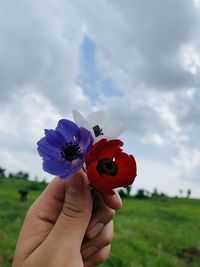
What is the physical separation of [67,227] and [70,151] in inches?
17.0

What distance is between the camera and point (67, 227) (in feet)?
8.57

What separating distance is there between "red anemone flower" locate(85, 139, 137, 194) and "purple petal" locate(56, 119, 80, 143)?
0.43 ft

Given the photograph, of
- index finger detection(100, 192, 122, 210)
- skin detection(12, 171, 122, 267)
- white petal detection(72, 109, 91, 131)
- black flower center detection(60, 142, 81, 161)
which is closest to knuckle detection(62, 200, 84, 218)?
skin detection(12, 171, 122, 267)

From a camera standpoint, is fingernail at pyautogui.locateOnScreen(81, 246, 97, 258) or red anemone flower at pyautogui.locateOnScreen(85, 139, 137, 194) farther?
fingernail at pyautogui.locateOnScreen(81, 246, 97, 258)

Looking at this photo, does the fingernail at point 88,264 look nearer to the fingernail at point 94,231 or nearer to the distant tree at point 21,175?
the fingernail at point 94,231

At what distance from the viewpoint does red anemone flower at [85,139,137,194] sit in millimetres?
2404

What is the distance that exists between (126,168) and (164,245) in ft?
35.4

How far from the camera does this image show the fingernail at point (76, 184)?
2.51 metres

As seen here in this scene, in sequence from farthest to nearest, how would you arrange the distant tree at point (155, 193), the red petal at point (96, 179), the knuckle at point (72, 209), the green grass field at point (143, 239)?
the distant tree at point (155, 193), the green grass field at point (143, 239), the knuckle at point (72, 209), the red petal at point (96, 179)

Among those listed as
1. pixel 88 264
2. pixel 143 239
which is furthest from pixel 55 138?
pixel 143 239

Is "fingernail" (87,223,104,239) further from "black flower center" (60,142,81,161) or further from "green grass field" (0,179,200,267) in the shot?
"green grass field" (0,179,200,267)

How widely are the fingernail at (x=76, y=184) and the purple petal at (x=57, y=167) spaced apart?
9 cm

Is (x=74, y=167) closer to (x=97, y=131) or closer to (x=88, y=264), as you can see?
(x=97, y=131)

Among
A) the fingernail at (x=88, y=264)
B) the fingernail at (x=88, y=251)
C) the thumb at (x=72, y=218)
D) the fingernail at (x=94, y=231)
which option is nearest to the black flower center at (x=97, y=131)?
the thumb at (x=72, y=218)
